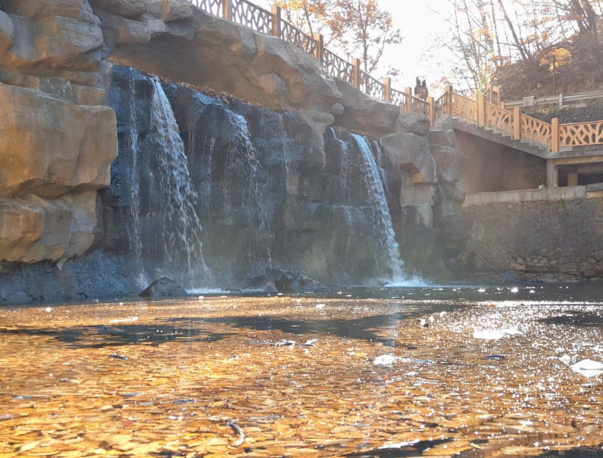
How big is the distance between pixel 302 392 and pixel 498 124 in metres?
27.0

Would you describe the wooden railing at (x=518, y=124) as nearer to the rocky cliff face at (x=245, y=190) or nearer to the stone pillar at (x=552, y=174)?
the stone pillar at (x=552, y=174)

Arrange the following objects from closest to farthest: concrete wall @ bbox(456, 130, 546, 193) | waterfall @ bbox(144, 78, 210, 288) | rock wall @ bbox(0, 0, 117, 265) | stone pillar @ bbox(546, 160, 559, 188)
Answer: rock wall @ bbox(0, 0, 117, 265)
waterfall @ bbox(144, 78, 210, 288)
stone pillar @ bbox(546, 160, 559, 188)
concrete wall @ bbox(456, 130, 546, 193)

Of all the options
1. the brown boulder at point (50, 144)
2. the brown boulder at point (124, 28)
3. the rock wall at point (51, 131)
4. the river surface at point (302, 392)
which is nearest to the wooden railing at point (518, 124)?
the brown boulder at point (124, 28)

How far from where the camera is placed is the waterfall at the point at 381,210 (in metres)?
23.8

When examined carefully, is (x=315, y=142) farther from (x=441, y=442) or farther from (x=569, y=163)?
(x=441, y=442)

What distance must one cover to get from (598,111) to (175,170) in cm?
2156

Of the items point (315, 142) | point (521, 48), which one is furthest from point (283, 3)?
point (315, 142)

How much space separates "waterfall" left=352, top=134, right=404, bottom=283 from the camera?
2381 cm

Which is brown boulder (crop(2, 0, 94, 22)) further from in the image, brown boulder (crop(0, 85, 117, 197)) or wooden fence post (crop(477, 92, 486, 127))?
wooden fence post (crop(477, 92, 486, 127))

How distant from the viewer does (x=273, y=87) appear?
20875 millimetres

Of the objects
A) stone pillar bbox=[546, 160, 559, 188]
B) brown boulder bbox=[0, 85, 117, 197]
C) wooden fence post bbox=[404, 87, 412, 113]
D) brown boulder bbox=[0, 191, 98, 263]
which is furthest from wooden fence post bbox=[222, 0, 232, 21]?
stone pillar bbox=[546, 160, 559, 188]

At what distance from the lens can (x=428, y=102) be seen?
29.9 m

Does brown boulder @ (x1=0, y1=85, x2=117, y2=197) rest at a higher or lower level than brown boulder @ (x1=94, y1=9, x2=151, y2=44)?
lower

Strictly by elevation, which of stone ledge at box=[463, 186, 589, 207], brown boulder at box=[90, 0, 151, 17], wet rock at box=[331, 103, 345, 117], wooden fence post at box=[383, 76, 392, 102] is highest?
wooden fence post at box=[383, 76, 392, 102]
